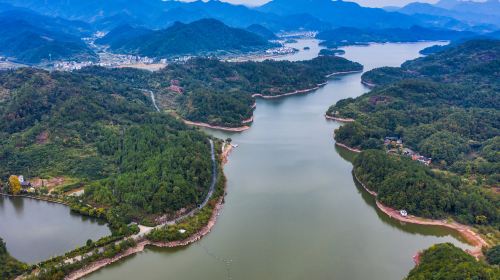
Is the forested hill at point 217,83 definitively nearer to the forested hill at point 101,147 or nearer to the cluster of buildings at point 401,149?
the forested hill at point 101,147

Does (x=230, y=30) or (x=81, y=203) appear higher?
(x=230, y=30)

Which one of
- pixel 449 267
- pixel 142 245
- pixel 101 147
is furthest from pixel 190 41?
pixel 449 267

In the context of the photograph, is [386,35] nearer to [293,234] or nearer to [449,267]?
[293,234]

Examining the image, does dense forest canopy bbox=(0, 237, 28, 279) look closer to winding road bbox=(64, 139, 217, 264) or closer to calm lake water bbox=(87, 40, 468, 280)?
winding road bbox=(64, 139, 217, 264)

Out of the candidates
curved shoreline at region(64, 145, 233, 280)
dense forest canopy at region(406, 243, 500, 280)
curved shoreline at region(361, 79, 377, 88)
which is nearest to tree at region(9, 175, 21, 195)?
curved shoreline at region(64, 145, 233, 280)

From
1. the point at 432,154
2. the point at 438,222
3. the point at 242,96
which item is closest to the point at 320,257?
the point at 438,222

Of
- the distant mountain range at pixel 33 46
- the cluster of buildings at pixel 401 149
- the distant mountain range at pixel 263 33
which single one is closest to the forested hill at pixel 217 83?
the cluster of buildings at pixel 401 149

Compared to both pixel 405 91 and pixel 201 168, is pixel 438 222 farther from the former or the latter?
pixel 405 91
